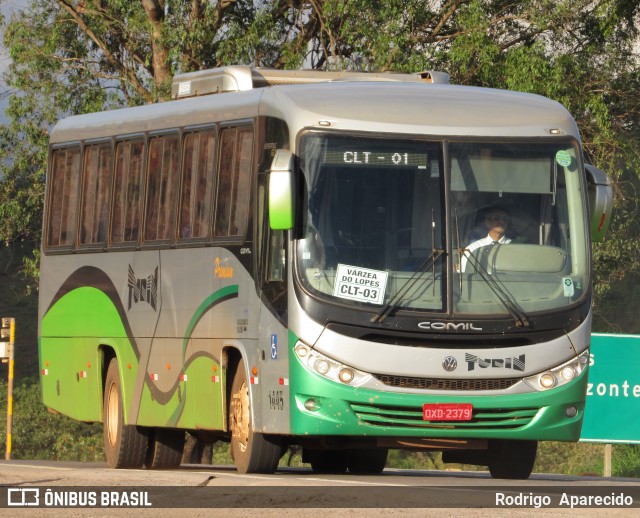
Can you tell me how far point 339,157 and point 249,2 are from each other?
60.9 ft

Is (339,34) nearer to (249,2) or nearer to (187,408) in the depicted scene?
(249,2)

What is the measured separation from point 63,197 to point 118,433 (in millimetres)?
3122

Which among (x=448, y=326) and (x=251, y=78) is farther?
(x=251, y=78)

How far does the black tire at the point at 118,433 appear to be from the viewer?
61.1ft


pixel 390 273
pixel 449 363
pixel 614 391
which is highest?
pixel 390 273

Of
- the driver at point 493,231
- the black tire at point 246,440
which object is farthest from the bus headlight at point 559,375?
the black tire at point 246,440

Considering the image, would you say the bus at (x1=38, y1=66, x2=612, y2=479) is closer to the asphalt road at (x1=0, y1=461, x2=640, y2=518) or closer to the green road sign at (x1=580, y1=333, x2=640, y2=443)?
the asphalt road at (x1=0, y1=461, x2=640, y2=518)

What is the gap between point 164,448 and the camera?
19016 mm

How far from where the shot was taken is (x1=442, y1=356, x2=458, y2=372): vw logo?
14461 millimetres

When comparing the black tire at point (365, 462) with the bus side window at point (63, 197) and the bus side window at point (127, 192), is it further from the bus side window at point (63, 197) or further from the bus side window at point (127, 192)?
the bus side window at point (63, 197)

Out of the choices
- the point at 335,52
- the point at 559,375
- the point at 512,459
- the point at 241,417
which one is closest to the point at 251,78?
the point at 241,417

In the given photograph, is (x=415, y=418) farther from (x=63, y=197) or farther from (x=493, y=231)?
(x=63, y=197)

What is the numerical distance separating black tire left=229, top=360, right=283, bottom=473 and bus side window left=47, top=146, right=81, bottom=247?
15.4 ft

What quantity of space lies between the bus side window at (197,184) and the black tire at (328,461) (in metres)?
3.04
